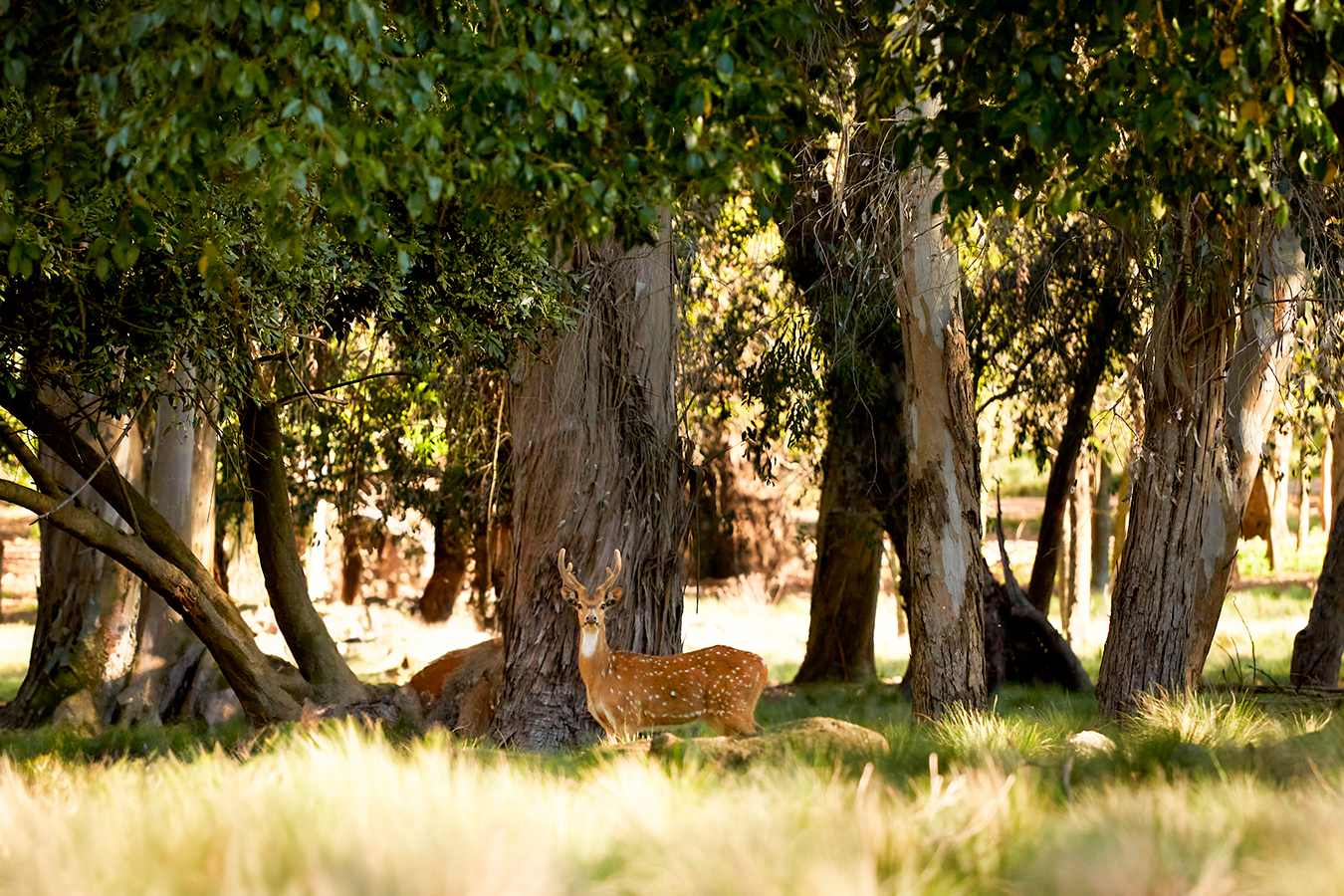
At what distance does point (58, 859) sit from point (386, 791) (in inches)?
43.1

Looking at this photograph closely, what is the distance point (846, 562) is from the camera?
14.4 metres

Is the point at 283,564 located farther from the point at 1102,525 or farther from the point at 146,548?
the point at 1102,525

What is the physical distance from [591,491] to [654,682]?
6.06 ft

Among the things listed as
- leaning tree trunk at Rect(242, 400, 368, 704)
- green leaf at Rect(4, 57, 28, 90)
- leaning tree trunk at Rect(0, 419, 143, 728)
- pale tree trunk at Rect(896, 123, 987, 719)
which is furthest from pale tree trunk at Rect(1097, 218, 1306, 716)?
leaning tree trunk at Rect(0, 419, 143, 728)

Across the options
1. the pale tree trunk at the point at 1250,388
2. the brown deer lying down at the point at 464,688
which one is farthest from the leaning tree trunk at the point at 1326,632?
the brown deer lying down at the point at 464,688

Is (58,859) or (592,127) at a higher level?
(592,127)

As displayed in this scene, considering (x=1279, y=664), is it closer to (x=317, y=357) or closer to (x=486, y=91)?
(x=317, y=357)

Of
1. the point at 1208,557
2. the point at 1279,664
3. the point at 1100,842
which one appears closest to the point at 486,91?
the point at 1100,842

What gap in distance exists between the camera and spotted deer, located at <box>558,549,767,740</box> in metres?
7.56

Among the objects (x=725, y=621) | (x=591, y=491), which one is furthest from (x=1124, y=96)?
(x=725, y=621)

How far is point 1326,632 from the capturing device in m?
11.3

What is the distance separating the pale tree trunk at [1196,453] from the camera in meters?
8.11

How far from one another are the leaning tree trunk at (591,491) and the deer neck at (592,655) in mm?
1410

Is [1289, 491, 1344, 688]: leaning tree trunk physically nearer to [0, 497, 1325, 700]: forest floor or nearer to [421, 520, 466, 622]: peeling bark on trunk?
[0, 497, 1325, 700]: forest floor
